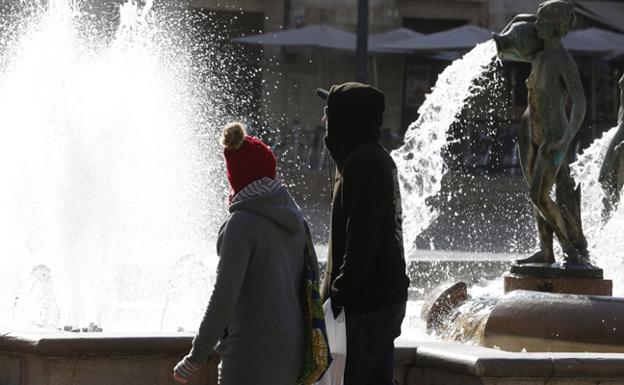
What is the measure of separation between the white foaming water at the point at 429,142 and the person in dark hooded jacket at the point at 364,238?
5.61 m

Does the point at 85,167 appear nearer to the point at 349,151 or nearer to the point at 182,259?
the point at 182,259

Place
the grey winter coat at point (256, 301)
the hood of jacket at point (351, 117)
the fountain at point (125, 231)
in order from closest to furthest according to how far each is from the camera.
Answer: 1. the grey winter coat at point (256, 301)
2. the hood of jacket at point (351, 117)
3. the fountain at point (125, 231)

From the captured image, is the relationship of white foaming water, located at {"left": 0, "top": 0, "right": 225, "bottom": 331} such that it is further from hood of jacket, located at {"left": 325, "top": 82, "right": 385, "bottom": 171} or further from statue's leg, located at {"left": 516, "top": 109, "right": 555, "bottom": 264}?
hood of jacket, located at {"left": 325, "top": 82, "right": 385, "bottom": 171}

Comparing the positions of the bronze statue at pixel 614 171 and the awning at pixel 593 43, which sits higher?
the awning at pixel 593 43

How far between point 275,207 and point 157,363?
1540mm

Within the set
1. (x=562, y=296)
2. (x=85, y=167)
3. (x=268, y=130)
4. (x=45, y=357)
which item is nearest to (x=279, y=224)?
(x=45, y=357)

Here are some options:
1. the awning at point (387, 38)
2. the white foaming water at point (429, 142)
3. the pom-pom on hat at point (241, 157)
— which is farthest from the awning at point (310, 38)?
the pom-pom on hat at point (241, 157)

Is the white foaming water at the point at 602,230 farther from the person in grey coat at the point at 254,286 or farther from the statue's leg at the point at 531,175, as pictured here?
the person in grey coat at the point at 254,286

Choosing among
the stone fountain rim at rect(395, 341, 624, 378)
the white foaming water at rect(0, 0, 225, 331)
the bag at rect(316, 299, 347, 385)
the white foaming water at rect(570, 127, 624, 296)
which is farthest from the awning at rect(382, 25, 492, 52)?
the bag at rect(316, 299, 347, 385)

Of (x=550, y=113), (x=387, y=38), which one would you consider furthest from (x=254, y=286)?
(x=387, y=38)

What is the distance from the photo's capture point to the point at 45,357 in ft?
20.0

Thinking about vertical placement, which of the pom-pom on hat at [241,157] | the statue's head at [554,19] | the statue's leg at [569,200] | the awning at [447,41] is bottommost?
the statue's leg at [569,200]

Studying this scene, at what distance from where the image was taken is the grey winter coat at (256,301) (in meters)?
4.79

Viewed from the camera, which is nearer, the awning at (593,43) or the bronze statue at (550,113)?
the bronze statue at (550,113)
